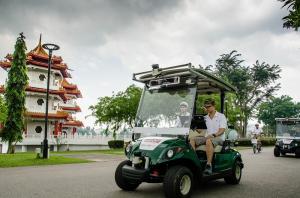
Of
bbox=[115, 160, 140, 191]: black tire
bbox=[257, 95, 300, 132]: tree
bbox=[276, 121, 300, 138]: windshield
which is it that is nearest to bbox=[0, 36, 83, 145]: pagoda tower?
bbox=[276, 121, 300, 138]: windshield

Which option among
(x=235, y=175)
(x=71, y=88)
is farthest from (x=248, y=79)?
(x=235, y=175)

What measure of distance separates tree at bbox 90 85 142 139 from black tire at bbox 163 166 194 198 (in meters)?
28.4

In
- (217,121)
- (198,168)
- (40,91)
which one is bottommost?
(198,168)

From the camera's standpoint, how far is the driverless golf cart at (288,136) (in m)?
18.7

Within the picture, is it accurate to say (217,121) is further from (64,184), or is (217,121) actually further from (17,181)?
(17,181)

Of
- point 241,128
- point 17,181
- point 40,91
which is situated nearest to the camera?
point 17,181

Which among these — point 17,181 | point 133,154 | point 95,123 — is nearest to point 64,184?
point 17,181

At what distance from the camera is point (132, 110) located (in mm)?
35125

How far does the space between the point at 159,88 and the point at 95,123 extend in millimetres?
30881

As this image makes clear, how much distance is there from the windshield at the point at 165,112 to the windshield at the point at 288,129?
45.8 ft

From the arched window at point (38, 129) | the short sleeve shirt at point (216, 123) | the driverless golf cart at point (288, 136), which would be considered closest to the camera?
the short sleeve shirt at point (216, 123)

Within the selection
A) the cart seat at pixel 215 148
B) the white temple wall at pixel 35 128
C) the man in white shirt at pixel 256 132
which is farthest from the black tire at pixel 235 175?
the white temple wall at pixel 35 128

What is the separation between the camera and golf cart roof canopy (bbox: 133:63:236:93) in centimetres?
714

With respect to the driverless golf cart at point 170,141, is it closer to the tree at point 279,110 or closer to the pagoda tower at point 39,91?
the pagoda tower at point 39,91
